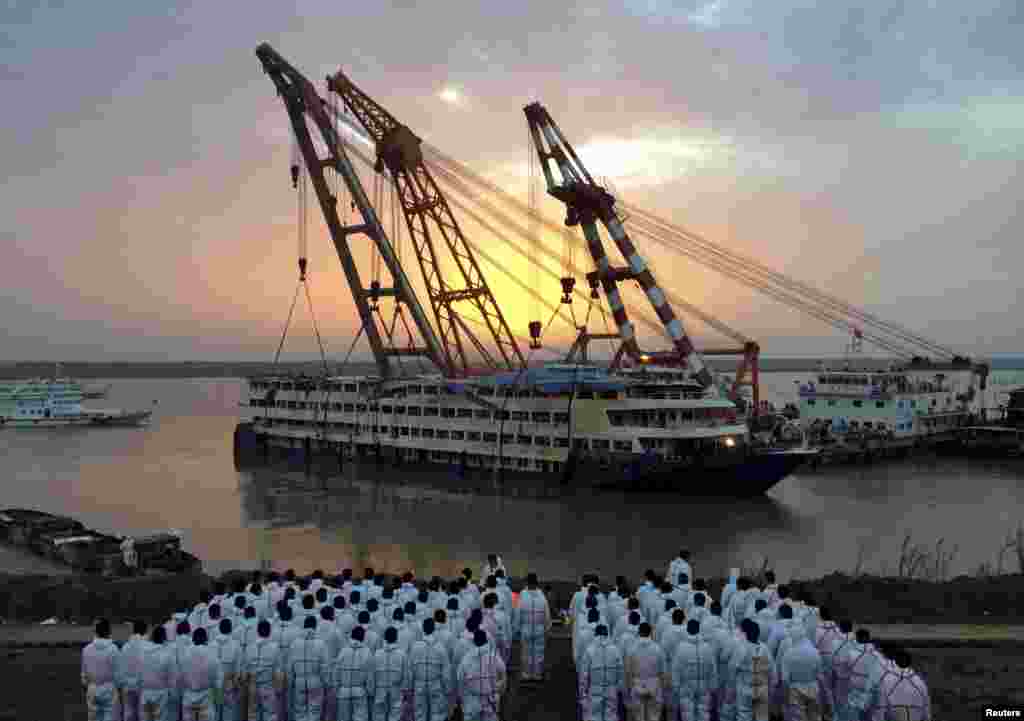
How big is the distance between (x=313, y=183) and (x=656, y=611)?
40290 millimetres

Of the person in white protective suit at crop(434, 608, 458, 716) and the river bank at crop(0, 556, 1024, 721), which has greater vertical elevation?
the person in white protective suit at crop(434, 608, 458, 716)

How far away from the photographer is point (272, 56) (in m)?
45.8

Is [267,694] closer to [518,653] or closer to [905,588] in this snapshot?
[518,653]

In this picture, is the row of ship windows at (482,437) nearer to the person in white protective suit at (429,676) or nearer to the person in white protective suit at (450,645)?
the person in white protective suit at (450,645)

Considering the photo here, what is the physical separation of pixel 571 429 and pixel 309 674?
27.0 m

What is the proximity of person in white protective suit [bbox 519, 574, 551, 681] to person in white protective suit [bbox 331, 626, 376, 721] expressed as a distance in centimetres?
249

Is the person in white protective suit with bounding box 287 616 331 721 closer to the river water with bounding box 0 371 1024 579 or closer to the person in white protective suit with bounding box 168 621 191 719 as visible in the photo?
the person in white protective suit with bounding box 168 621 191 719

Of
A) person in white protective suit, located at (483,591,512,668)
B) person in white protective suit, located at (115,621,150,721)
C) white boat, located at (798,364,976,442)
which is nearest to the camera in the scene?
person in white protective suit, located at (115,621,150,721)

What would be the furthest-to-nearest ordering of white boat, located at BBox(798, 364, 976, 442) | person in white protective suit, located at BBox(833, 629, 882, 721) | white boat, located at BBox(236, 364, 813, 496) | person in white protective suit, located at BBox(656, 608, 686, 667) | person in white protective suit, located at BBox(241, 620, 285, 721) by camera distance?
1. white boat, located at BBox(798, 364, 976, 442)
2. white boat, located at BBox(236, 364, 813, 496)
3. person in white protective suit, located at BBox(656, 608, 686, 667)
4. person in white protective suit, located at BBox(241, 620, 285, 721)
5. person in white protective suit, located at BBox(833, 629, 882, 721)

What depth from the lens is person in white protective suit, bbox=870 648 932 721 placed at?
8070 millimetres

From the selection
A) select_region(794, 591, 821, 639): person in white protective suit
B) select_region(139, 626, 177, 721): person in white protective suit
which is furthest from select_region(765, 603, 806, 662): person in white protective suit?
select_region(139, 626, 177, 721): person in white protective suit

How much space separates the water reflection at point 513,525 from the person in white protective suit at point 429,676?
1400 cm

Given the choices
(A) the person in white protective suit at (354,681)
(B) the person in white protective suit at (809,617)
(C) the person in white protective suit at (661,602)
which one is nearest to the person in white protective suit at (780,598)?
(B) the person in white protective suit at (809,617)

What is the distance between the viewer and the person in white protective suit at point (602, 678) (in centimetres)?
888
